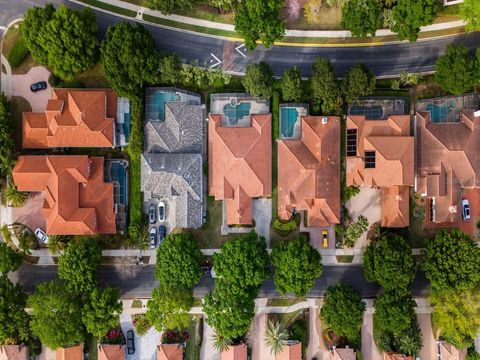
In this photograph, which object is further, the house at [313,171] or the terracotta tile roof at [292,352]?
the terracotta tile roof at [292,352]

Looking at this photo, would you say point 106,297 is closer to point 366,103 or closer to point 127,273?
→ point 127,273

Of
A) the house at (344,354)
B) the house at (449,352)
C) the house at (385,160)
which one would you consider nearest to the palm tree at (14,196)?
the house at (385,160)

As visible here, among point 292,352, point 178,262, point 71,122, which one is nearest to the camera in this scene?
point 178,262

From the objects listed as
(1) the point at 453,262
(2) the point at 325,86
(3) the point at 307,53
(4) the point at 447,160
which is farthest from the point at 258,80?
(1) the point at 453,262

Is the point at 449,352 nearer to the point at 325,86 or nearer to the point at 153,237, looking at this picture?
the point at 325,86

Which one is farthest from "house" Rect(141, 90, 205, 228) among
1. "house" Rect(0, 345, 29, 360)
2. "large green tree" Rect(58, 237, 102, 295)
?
"house" Rect(0, 345, 29, 360)

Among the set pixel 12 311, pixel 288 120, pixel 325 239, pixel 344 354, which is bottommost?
pixel 344 354

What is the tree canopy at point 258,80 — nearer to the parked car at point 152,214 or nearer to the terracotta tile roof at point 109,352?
the parked car at point 152,214
